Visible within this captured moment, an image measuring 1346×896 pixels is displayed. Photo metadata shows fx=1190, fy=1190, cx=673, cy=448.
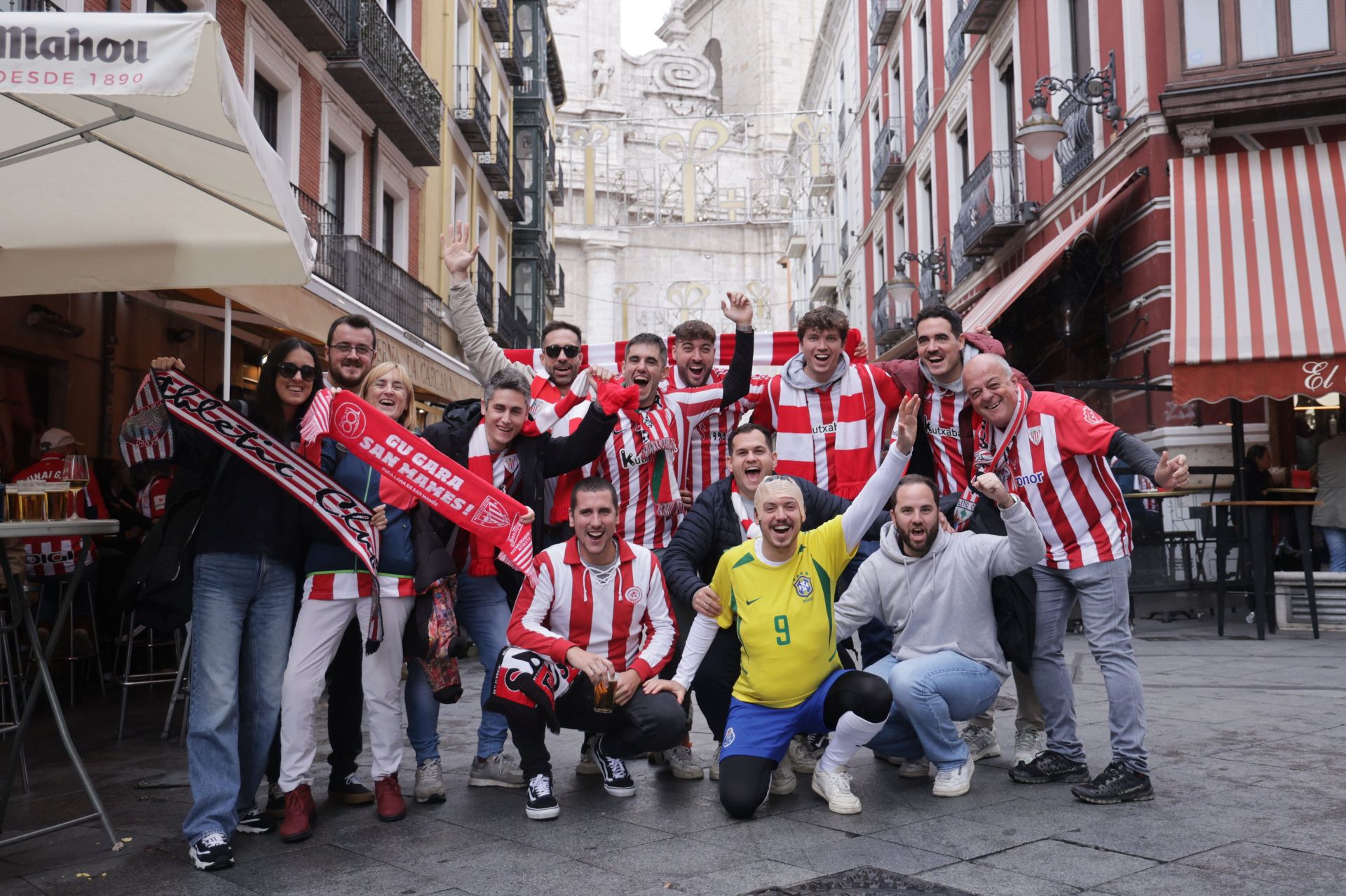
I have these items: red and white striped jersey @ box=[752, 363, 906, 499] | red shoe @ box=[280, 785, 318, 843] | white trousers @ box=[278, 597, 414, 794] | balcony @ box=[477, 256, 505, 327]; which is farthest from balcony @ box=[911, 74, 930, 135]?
red shoe @ box=[280, 785, 318, 843]

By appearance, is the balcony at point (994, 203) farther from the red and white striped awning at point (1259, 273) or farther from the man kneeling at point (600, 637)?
the man kneeling at point (600, 637)

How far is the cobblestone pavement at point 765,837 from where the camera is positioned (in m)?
3.64

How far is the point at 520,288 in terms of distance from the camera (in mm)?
31312

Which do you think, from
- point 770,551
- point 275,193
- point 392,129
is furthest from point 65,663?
point 392,129

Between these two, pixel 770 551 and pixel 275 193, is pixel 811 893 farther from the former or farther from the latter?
pixel 275 193

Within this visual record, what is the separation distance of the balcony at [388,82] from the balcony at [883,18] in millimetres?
10008

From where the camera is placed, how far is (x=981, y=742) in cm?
535

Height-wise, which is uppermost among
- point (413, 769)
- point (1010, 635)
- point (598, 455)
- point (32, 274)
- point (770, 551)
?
point (32, 274)

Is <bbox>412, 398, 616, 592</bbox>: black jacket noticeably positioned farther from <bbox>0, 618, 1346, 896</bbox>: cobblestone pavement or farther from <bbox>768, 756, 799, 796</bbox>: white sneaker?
<bbox>768, 756, 799, 796</bbox>: white sneaker

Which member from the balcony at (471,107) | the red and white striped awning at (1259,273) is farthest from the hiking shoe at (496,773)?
the balcony at (471,107)

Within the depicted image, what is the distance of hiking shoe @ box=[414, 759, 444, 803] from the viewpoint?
472cm

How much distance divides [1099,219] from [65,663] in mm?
11189

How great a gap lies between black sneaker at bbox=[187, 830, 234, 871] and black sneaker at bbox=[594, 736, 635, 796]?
4.86 ft

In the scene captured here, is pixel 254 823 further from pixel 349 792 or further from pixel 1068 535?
pixel 1068 535
